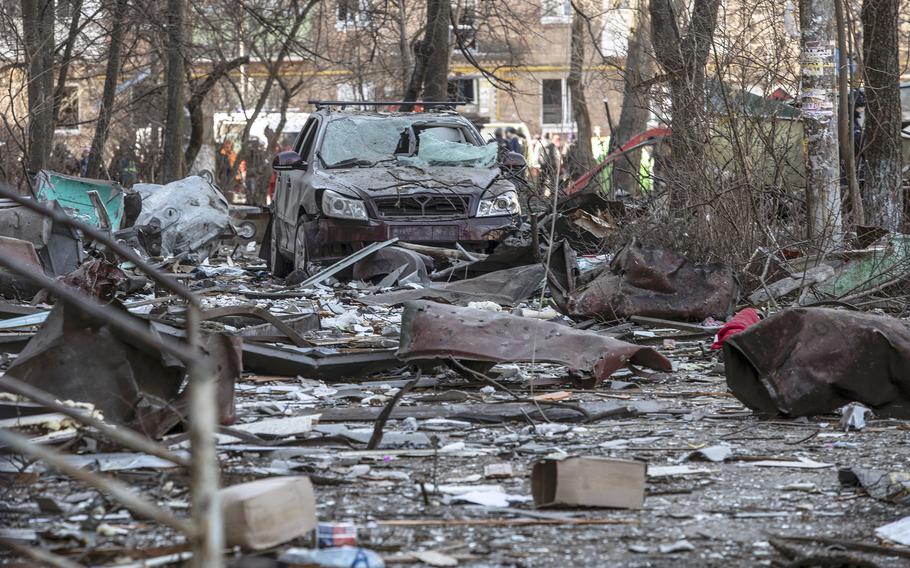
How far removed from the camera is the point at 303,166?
12.8 meters

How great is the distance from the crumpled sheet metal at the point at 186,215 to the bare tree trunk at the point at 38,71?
3.44 meters

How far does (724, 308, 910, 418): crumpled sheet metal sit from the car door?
7.47 metres

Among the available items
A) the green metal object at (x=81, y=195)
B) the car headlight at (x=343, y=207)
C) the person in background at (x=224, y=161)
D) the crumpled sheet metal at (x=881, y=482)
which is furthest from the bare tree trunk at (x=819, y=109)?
the person in background at (x=224, y=161)

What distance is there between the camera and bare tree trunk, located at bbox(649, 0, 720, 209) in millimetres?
10750

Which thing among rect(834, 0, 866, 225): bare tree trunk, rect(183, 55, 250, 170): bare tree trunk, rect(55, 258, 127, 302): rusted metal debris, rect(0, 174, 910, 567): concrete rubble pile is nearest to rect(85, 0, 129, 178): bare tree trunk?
rect(183, 55, 250, 170): bare tree trunk

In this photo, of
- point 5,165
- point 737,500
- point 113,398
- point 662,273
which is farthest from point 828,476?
point 5,165

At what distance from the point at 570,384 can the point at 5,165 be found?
1488 centimetres

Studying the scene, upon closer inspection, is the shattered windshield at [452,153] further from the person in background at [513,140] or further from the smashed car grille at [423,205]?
the person in background at [513,140]

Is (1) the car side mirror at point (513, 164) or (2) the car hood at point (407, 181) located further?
(1) the car side mirror at point (513, 164)

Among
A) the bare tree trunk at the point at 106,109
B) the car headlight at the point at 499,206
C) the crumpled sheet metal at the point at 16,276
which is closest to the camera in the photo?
the crumpled sheet metal at the point at 16,276

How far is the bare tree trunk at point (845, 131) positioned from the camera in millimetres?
12094

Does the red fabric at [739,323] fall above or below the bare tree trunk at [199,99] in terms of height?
below

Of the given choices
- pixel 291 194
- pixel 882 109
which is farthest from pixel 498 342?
pixel 882 109

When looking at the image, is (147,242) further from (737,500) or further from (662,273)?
(737,500)
